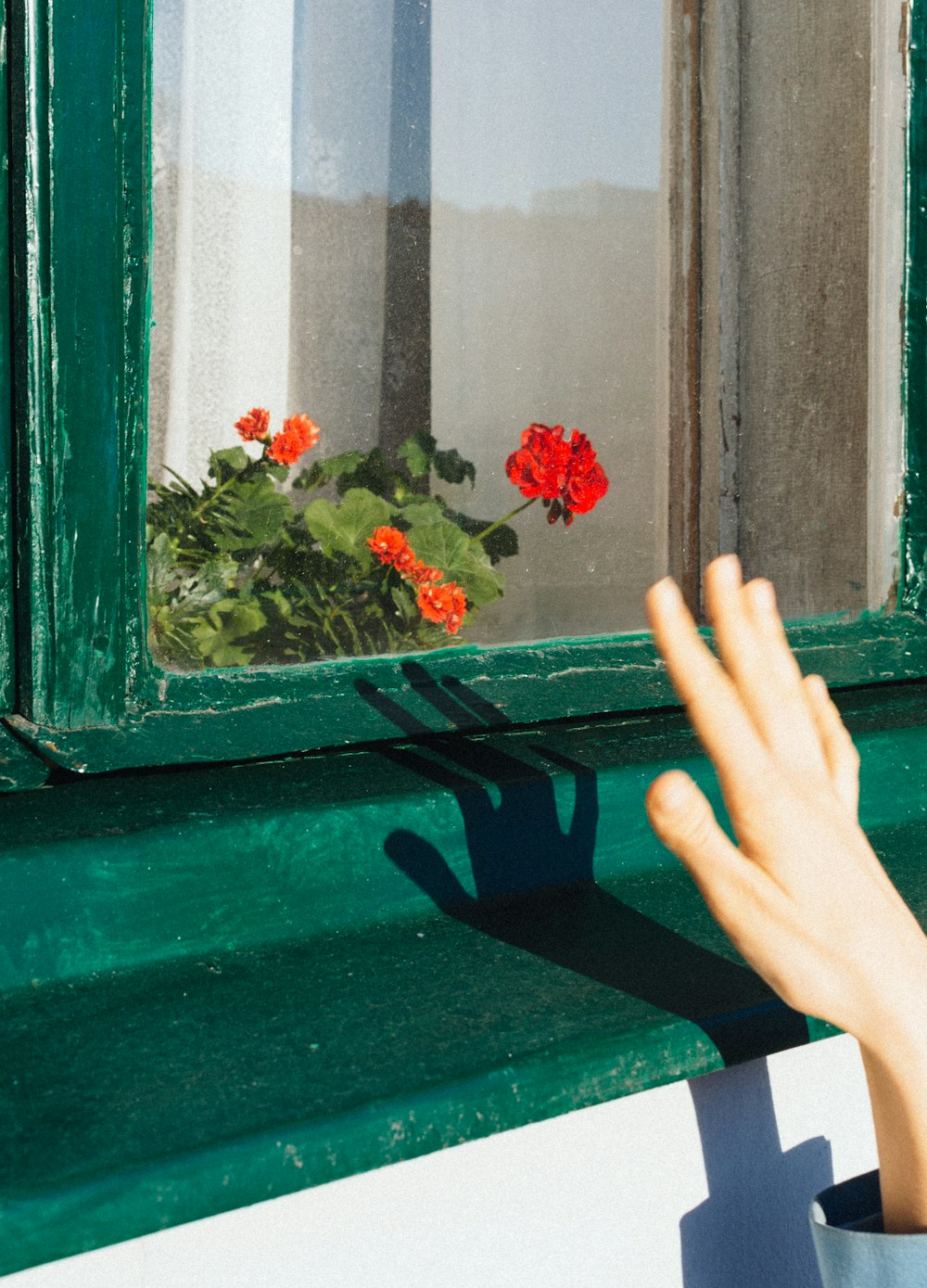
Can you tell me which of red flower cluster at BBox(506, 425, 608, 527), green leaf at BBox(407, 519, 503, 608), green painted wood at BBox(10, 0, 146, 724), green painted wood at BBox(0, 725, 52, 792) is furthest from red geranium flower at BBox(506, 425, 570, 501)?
green painted wood at BBox(0, 725, 52, 792)

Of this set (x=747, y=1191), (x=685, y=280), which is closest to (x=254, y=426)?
(x=685, y=280)

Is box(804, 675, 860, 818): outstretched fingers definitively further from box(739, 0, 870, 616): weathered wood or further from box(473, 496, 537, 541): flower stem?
box(739, 0, 870, 616): weathered wood

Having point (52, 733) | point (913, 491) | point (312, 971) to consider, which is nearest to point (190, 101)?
point (52, 733)

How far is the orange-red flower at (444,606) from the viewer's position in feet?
4.72

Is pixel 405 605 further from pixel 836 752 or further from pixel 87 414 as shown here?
pixel 836 752

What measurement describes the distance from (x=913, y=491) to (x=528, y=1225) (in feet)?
3.79

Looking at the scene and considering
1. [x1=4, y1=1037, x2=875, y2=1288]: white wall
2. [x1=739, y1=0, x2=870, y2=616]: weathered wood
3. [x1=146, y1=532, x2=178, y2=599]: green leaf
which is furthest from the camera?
[x1=739, y1=0, x2=870, y2=616]: weathered wood

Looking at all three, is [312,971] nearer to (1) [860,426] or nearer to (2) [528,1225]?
(2) [528,1225]

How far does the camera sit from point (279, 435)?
1.40 m

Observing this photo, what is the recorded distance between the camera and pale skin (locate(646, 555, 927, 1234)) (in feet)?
2.27

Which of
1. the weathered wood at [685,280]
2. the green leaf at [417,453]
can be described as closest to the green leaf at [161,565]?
the green leaf at [417,453]

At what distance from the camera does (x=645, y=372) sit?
180cm

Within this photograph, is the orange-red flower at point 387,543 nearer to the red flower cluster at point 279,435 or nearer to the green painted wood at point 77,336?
the red flower cluster at point 279,435

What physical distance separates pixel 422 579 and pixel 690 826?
81 centimetres
